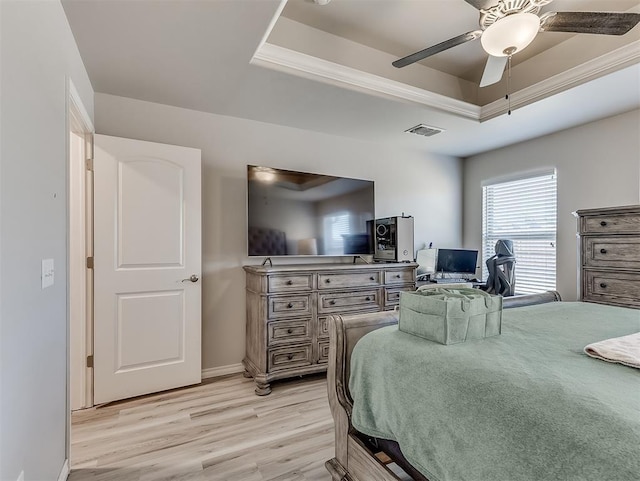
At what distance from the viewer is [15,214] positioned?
1096mm

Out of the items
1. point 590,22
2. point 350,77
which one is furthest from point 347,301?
point 590,22

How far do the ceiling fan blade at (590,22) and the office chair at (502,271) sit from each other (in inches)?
89.8

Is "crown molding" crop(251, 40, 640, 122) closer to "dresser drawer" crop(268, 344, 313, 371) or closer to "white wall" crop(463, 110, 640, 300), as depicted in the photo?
"white wall" crop(463, 110, 640, 300)

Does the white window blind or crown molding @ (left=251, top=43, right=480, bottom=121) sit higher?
crown molding @ (left=251, top=43, right=480, bottom=121)

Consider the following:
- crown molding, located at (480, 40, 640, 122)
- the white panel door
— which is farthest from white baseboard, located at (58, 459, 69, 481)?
crown molding, located at (480, 40, 640, 122)

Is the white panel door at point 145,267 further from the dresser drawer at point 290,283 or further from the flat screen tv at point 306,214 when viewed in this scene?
the dresser drawer at point 290,283

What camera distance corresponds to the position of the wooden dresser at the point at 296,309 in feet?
8.66

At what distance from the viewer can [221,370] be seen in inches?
117

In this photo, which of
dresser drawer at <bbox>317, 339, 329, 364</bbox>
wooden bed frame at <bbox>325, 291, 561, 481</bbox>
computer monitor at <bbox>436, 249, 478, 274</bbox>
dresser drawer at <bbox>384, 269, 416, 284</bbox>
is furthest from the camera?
computer monitor at <bbox>436, 249, 478, 274</bbox>

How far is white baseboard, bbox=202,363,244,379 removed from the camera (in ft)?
9.52

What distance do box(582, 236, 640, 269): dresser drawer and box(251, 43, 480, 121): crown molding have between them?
1548 millimetres

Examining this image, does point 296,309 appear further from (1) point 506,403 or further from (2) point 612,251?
(2) point 612,251

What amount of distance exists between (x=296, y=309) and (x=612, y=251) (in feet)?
7.79

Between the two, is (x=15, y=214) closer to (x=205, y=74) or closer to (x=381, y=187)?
(x=205, y=74)
